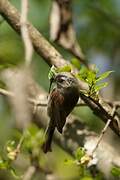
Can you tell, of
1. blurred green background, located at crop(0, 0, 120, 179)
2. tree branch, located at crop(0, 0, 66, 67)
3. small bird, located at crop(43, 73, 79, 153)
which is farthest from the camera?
blurred green background, located at crop(0, 0, 120, 179)

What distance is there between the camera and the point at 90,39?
3482 millimetres

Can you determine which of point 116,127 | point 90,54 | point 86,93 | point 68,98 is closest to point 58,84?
point 68,98

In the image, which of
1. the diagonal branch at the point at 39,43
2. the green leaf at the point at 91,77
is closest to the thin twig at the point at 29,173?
the diagonal branch at the point at 39,43

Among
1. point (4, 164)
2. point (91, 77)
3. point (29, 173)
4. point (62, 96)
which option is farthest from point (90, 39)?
point (62, 96)

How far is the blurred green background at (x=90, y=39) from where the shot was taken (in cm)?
322

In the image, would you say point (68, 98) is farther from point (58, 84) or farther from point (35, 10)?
point (35, 10)

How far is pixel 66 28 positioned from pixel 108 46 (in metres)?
1.34

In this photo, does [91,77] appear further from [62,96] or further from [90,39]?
[90,39]

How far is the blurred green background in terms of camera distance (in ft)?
10.6

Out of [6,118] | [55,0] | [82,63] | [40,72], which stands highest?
[55,0]

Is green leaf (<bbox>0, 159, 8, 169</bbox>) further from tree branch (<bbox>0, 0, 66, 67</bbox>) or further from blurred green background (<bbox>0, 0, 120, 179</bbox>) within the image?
blurred green background (<bbox>0, 0, 120, 179</bbox>)

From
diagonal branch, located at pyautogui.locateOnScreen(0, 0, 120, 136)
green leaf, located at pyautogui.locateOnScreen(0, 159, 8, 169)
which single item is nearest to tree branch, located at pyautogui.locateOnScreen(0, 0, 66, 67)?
diagonal branch, located at pyautogui.locateOnScreen(0, 0, 120, 136)

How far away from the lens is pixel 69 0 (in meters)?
2.20

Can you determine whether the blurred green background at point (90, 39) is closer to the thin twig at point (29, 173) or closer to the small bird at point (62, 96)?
the thin twig at point (29, 173)
